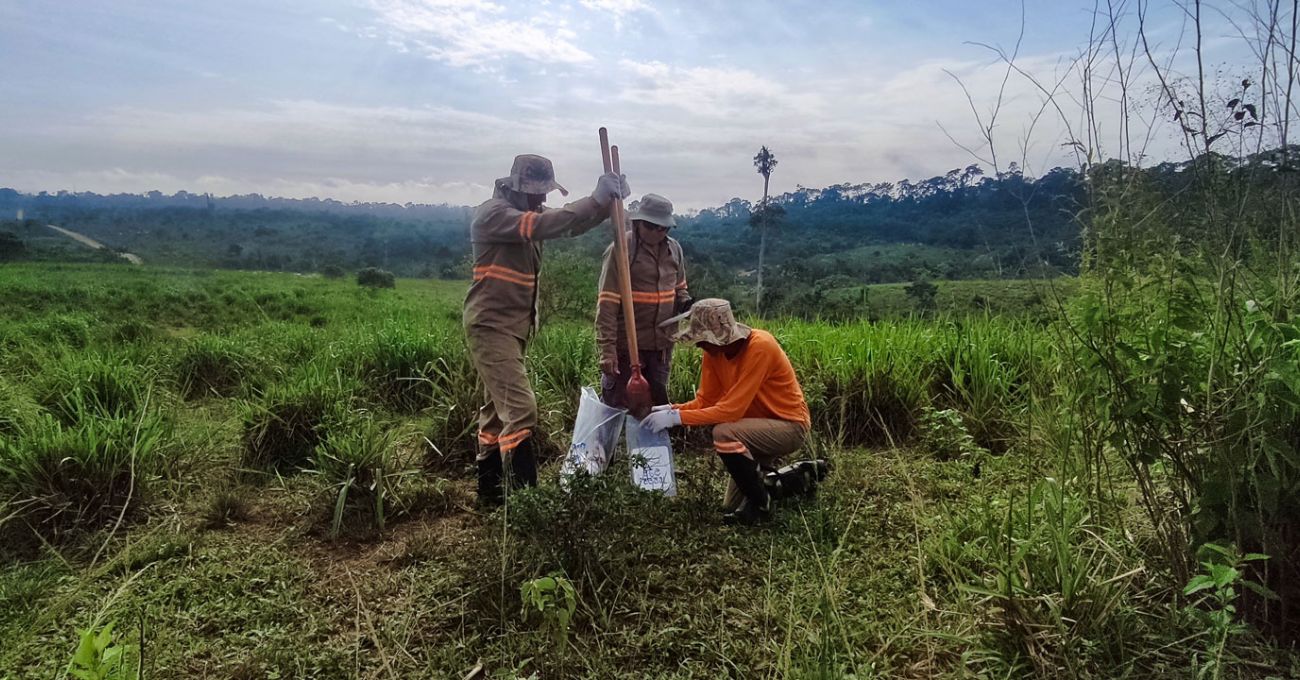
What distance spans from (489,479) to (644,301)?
1.32 meters

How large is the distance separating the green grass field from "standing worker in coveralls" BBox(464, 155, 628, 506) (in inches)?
18.3

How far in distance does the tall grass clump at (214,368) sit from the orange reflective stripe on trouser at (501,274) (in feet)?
11.5

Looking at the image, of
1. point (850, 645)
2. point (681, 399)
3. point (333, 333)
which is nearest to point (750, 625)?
point (850, 645)

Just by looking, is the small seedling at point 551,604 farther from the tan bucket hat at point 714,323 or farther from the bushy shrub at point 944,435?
the bushy shrub at point 944,435

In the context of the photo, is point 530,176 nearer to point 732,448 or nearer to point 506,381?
point 506,381

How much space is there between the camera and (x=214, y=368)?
616 centimetres

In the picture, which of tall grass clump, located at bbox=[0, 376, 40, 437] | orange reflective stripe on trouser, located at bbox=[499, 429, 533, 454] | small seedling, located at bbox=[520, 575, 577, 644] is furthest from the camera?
tall grass clump, located at bbox=[0, 376, 40, 437]

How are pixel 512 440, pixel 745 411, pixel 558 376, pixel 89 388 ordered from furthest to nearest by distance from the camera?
pixel 558 376
pixel 89 388
pixel 512 440
pixel 745 411

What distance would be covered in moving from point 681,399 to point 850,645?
2.81 meters

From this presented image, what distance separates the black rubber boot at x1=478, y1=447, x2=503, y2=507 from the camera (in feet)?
12.0

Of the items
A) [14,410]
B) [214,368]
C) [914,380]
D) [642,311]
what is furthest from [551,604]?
[214,368]

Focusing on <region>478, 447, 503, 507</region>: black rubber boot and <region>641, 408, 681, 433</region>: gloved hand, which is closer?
<region>641, 408, 681, 433</region>: gloved hand

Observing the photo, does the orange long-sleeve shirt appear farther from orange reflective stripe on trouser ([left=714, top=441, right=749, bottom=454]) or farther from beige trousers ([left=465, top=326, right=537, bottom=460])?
beige trousers ([left=465, top=326, right=537, bottom=460])

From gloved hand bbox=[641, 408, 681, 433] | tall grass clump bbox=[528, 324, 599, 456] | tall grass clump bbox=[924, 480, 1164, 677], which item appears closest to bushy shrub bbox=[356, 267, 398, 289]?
tall grass clump bbox=[528, 324, 599, 456]
